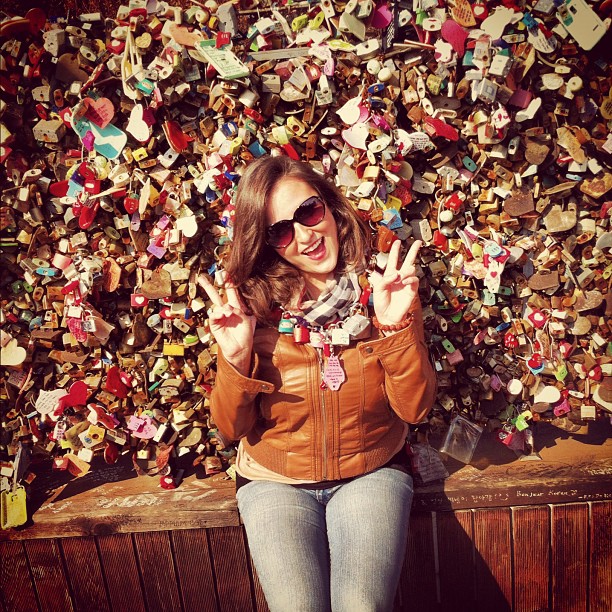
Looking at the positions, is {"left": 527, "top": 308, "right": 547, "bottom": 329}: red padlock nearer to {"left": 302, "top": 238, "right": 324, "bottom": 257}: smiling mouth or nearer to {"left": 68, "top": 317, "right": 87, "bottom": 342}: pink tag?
{"left": 302, "top": 238, "right": 324, "bottom": 257}: smiling mouth

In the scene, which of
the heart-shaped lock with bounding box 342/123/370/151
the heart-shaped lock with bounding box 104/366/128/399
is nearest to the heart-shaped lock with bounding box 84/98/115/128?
the heart-shaped lock with bounding box 342/123/370/151

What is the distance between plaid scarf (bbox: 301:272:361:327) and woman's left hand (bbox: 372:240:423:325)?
0.11 m

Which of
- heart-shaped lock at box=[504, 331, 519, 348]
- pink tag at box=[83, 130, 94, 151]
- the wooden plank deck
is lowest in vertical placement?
the wooden plank deck

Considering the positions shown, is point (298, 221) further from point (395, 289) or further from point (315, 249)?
point (395, 289)

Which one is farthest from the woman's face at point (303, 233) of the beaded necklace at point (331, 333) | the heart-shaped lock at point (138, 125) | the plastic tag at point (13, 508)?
the plastic tag at point (13, 508)

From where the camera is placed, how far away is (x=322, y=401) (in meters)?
2.00

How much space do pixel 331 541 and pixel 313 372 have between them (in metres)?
0.69

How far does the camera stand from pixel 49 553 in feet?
7.71

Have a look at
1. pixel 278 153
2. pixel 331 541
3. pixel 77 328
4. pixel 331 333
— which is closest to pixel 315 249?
pixel 331 333

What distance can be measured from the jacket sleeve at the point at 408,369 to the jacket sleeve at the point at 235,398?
47cm

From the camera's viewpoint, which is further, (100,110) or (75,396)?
(75,396)

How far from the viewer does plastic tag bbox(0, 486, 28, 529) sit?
241 centimetres

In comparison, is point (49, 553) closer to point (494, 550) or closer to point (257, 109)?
point (494, 550)

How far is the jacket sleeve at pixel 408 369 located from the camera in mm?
1927
